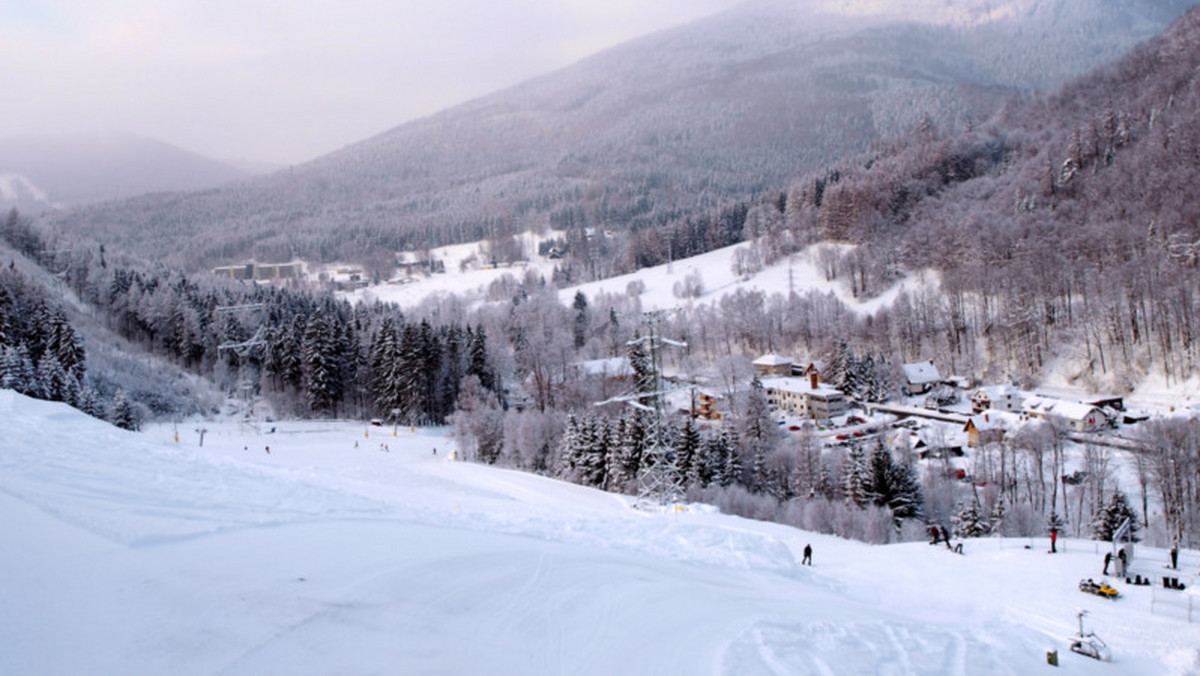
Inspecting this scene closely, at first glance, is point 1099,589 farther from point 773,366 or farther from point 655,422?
point 773,366

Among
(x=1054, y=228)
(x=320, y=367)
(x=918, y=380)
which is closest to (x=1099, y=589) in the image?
(x=918, y=380)

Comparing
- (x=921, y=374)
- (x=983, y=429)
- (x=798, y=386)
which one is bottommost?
(x=983, y=429)

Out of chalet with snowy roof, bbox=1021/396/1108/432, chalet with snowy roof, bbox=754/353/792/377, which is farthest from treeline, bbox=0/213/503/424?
chalet with snowy roof, bbox=1021/396/1108/432

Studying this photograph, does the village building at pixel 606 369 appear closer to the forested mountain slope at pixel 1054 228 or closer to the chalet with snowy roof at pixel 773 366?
the chalet with snowy roof at pixel 773 366

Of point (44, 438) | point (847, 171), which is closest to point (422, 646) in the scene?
point (44, 438)

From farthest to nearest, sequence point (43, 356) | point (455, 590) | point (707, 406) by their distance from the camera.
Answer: point (707, 406) → point (43, 356) → point (455, 590)

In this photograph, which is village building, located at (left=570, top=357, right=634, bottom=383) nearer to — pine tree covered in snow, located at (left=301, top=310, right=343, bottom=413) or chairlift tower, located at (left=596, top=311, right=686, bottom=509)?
pine tree covered in snow, located at (left=301, top=310, right=343, bottom=413)
